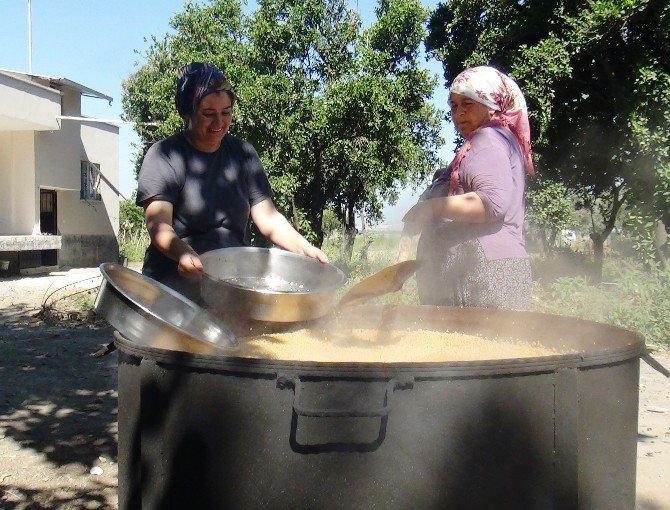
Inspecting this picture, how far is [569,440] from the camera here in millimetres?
1454

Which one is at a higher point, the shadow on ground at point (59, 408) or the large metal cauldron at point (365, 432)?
the large metal cauldron at point (365, 432)

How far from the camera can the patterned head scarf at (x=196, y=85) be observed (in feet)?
→ 7.23

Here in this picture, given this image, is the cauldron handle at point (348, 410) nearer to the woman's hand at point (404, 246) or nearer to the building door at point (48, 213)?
the woman's hand at point (404, 246)

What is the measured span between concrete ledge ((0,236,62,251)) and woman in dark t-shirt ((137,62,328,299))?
1353 centimetres

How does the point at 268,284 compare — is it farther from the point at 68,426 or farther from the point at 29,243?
the point at 29,243

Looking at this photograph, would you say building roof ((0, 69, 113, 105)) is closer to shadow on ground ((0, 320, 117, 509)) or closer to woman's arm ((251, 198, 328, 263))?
shadow on ground ((0, 320, 117, 509))

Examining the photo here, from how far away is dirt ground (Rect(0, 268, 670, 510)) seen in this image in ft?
9.43

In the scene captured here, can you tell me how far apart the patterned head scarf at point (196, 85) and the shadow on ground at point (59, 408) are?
1.77m

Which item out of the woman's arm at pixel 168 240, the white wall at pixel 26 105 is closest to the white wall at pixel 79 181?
the white wall at pixel 26 105

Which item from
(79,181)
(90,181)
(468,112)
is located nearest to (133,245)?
(90,181)

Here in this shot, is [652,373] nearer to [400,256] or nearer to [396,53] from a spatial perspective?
[400,256]

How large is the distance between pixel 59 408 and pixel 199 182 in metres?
2.55

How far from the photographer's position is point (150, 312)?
1.58 meters

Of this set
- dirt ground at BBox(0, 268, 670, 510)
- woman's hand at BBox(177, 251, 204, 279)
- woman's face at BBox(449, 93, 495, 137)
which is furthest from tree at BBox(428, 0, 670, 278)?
woman's hand at BBox(177, 251, 204, 279)
